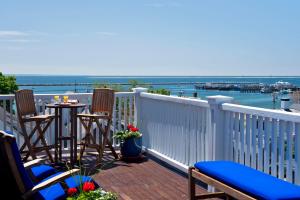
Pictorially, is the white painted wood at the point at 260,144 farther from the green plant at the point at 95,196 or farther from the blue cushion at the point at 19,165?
the blue cushion at the point at 19,165

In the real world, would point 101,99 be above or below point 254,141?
above

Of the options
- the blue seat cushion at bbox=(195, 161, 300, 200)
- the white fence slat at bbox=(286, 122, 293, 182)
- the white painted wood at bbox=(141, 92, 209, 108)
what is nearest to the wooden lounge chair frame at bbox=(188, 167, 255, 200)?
the blue seat cushion at bbox=(195, 161, 300, 200)

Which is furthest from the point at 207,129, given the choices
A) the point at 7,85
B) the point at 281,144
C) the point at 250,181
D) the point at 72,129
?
the point at 7,85

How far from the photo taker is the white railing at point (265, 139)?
3.68m

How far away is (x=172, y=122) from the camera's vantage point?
596 centimetres

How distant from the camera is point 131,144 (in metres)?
6.45

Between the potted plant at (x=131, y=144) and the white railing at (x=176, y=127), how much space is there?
0.25 m

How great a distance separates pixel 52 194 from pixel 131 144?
3230mm

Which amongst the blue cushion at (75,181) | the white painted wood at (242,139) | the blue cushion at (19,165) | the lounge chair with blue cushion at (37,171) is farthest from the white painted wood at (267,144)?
the blue cushion at (19,165)

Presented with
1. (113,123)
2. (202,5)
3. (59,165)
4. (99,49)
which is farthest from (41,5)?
(99,49)

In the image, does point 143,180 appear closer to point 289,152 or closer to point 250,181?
point 289,152

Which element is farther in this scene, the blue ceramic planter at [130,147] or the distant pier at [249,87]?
the distant pier at [249,87]

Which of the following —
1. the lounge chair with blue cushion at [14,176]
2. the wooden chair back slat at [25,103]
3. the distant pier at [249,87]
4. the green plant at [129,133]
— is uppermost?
the wooden chair back slat at [25,103]

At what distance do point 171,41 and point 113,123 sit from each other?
1984 centimetres
